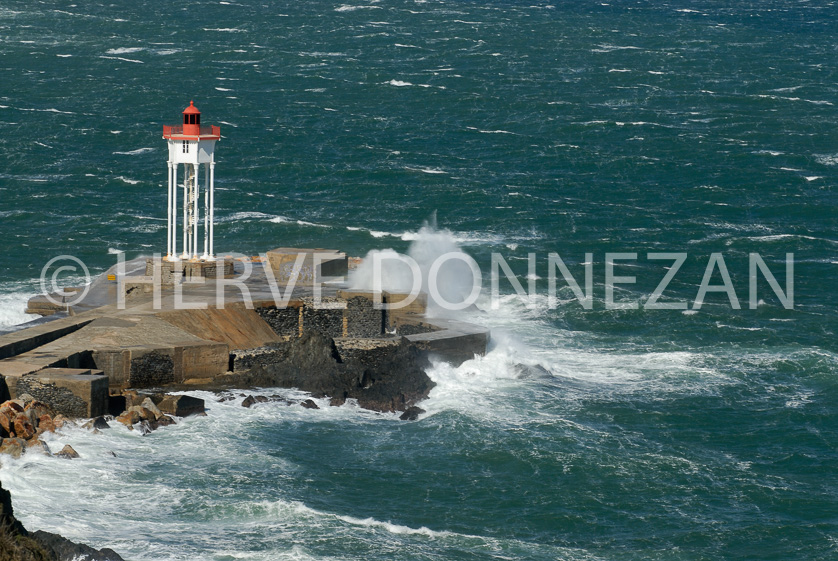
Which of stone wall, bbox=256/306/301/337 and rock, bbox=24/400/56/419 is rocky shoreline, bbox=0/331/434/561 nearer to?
rock, bbox=24/400/56/419

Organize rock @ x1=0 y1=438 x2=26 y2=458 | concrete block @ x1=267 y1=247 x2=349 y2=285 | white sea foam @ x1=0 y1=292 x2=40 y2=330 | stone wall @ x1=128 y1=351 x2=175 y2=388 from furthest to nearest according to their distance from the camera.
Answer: concrete block @ x1=267 y1=247 x2=349 y2=285 → white sea foam @ x1=0 y1=292 x2=40 y2=330 → stone wall @ x1=128 y1=351 x2=175 y2=388 → rock @ x1=0 y1=438 x2=26 y2=458

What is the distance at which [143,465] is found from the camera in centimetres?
2886

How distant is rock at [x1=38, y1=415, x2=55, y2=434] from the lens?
30.2 m

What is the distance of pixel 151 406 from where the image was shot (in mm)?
32219

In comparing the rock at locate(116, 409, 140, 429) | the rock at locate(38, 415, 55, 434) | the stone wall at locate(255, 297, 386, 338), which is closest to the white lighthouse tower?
the stone wall at locate(255, 297, 386, 338)

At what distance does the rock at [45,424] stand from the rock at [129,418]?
1.74 meters

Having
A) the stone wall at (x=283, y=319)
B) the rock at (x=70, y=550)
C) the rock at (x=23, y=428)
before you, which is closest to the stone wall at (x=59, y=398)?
the rock at (x=23, y=428)

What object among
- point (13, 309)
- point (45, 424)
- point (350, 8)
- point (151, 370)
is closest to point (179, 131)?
point (13, 309)

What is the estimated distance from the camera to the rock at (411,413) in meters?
33.9

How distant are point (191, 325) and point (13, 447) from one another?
9.62 metres

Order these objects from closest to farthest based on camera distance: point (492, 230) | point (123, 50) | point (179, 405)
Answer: point (179, 405) < point (492, 230) < point (123, 50)

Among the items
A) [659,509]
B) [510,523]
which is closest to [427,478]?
[510,523]

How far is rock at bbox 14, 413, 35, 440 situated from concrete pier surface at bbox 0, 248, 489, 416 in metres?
1.86

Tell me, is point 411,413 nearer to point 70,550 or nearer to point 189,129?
point 70,550
